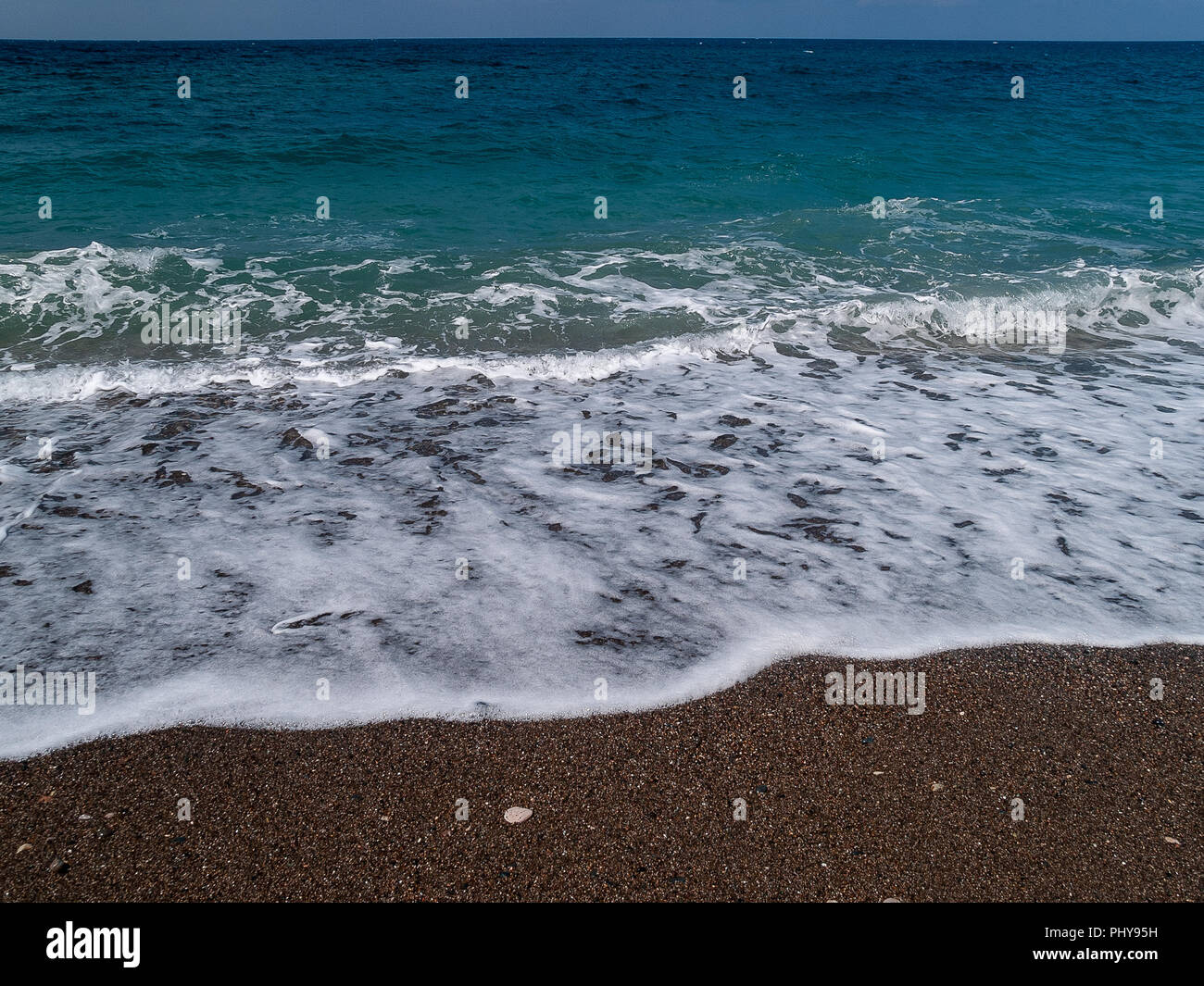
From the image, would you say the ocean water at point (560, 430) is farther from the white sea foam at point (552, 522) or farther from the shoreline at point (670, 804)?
the shoreline at point (670, 804)

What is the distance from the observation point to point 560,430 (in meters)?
5.79

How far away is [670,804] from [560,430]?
137 inches

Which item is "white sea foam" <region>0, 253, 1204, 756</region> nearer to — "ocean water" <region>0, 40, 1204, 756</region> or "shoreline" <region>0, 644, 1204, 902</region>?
"ocean water" <region>0, 40, 1204, 756</region>

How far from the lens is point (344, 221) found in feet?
39.5

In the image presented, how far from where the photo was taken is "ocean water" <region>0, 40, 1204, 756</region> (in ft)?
11.7

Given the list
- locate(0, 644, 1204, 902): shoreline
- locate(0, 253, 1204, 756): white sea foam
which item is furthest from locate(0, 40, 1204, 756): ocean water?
locate(0, 644, 1204, 902): shoreline

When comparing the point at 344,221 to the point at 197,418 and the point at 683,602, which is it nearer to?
the point at 197,418

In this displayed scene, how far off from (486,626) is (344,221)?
33.7ft

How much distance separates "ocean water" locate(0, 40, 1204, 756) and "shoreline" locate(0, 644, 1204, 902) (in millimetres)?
216

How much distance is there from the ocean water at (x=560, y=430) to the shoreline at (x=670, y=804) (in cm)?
22

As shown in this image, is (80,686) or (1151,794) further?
(80,686)

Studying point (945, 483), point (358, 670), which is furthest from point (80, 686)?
point (945, 483)
